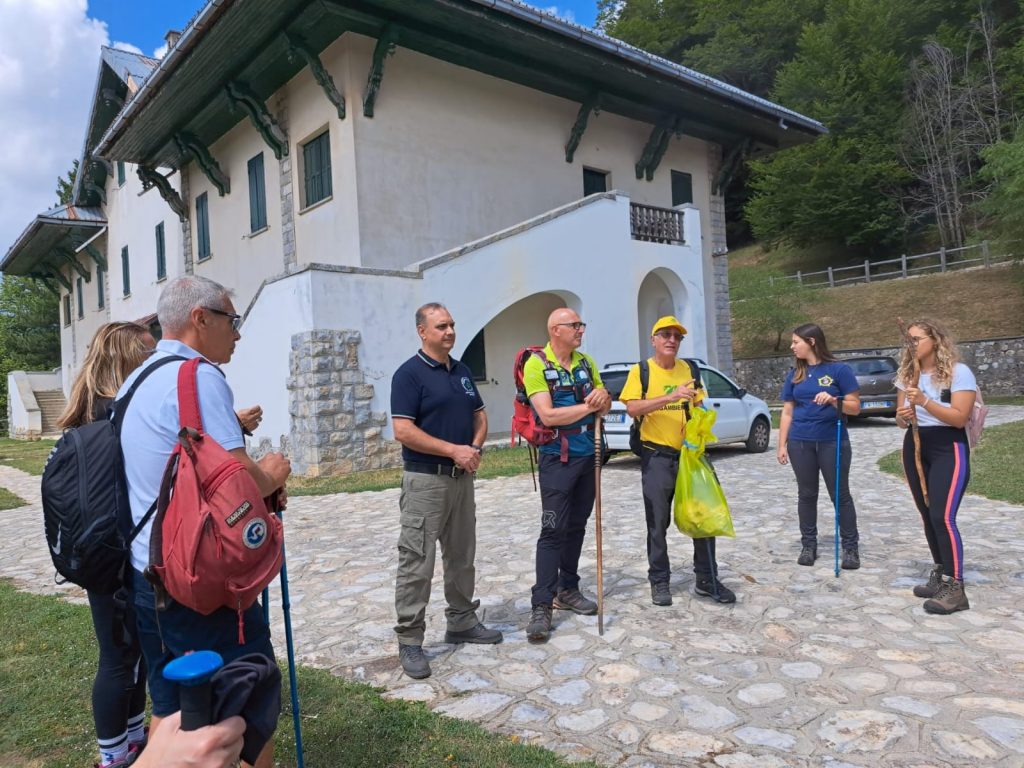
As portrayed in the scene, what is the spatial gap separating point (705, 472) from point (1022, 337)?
74.2ft

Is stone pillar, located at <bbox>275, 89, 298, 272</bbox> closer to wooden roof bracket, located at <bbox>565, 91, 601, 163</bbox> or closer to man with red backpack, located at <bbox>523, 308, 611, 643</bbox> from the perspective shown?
wooden roof bracket, located at <bbox>565, 91, 601, 163</bbox>

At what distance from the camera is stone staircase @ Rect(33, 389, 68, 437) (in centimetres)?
2873

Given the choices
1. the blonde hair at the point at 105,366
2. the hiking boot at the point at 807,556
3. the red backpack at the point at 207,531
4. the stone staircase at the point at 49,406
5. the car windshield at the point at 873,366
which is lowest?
the hiking boot at the point at 807,556

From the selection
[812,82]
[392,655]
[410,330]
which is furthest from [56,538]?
[812,82]

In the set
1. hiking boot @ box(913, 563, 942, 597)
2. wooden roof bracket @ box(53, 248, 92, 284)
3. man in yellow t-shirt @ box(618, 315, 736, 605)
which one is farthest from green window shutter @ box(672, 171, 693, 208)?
wooden roof bracket @ box(53, 248, 92, 284)

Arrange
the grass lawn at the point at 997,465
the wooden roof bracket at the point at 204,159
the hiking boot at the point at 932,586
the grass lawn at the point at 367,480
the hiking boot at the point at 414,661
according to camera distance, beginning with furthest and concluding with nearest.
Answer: the wooden roof bracket at the point at 204,159, the grass lawn at the point at 367,480, the grass lawn at the point at 997,465, the hiking boot at the point at 932,586, the hiking boot at the point at 414,661

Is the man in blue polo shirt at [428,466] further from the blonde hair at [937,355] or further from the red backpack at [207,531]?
the blonde hair at [937,355]

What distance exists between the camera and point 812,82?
40719 millimetres

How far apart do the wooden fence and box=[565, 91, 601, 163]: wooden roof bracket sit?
14926 mm

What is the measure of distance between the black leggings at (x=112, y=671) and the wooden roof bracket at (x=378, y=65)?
12.1m

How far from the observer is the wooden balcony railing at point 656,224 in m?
15.9

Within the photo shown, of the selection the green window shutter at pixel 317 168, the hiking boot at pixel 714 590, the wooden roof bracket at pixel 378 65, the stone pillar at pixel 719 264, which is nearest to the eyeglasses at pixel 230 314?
the hiking boot at pixel 714 590

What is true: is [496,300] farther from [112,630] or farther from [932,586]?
[112,630]

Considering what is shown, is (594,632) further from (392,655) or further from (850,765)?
(850,765)
